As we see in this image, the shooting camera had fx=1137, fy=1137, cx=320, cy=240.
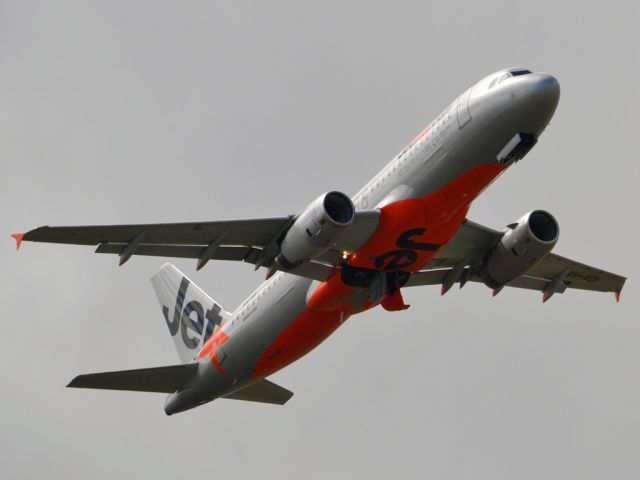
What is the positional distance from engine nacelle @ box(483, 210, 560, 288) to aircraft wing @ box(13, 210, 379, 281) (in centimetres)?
619

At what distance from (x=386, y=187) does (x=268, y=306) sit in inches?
256

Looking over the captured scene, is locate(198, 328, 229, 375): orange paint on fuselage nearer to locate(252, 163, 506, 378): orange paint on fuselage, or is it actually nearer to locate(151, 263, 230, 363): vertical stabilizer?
locate(252, 163, 506, 378): orange paint on fuselage

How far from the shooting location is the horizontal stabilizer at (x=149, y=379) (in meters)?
39.2

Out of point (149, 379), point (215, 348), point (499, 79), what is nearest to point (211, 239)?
point (215, 348)

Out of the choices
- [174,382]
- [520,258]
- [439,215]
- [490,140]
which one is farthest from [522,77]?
[174,382]

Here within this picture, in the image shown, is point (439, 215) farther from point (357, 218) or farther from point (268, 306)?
point (268, 306)

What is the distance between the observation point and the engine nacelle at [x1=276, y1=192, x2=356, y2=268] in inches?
1318

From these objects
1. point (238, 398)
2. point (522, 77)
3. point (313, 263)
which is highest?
point (522, 77)

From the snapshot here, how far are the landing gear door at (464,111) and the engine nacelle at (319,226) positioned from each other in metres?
4.07

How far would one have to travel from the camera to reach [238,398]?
4384 cm

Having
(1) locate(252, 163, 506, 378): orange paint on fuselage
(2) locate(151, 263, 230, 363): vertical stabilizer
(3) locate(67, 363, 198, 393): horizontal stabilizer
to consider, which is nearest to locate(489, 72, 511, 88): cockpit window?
(1) locate(252, 163, 506, 378): orange paint on fuselage

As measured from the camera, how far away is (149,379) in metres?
40.9

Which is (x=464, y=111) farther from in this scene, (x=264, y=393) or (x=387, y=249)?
(x=264, y=393)

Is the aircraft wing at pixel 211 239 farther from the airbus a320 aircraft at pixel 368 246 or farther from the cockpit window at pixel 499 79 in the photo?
the cockpit window at pixel 499 79
